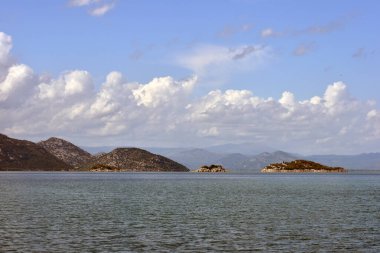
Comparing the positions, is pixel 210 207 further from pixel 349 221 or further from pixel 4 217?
pixel 4 217

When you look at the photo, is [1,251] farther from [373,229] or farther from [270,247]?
[373,229]

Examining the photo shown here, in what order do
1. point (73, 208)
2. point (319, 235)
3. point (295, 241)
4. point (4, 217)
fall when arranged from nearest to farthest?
point (295, 241)
point (319, 235)
point (4, 217)
point (73, 208)

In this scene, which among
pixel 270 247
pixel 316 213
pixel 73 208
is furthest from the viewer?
pixel 73 208

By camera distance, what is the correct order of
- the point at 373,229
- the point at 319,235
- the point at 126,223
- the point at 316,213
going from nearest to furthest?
the point at 319,235, the point at 373,229, the point at 126,223, the point at 316,213

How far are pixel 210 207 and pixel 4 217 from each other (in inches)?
1809

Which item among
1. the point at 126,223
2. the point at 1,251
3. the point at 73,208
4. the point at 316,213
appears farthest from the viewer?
the point at 73,208

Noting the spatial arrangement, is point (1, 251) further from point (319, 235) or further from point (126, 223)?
point (319, 235)

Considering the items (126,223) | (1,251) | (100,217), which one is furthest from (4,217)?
(1,251)

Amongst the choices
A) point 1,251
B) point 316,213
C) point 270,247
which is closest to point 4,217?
point 1,251

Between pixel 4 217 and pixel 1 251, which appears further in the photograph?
pixel 4 217

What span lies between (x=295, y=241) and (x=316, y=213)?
39194 mm

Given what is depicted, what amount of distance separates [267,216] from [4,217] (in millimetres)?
47976

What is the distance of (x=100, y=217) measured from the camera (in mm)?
93375

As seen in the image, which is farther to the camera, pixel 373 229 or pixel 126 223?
pixel 126 223
